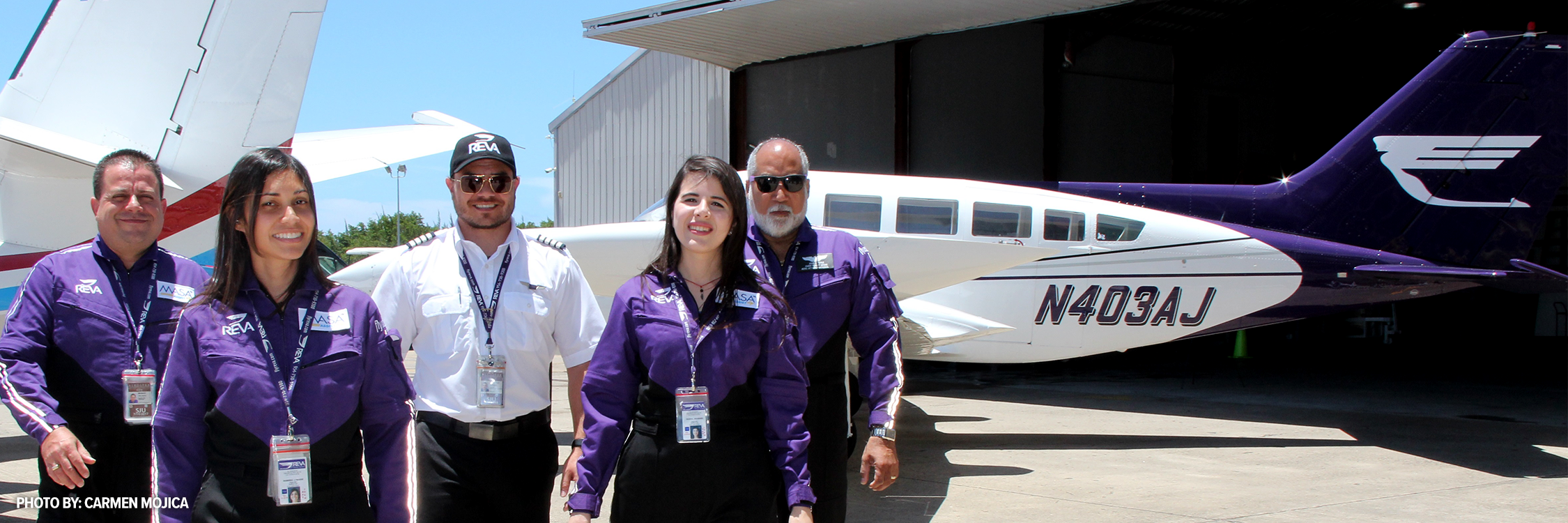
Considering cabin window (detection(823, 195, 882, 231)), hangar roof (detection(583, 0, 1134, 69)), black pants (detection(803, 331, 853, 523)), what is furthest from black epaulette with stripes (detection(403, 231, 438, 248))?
hangar roof (detection(583, 0, 1134, 69))

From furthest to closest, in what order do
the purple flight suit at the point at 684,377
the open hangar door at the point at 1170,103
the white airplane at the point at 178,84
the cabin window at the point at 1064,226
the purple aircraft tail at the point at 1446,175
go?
the open hangar door at the point at 1170,103
the purple aircraft tail at the point at 1446,175
the cabin window at the point at 1064,226
the white airplane at the point at 178,84
the purple flight suit at the point at 684,377

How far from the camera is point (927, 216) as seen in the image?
29.5 ft

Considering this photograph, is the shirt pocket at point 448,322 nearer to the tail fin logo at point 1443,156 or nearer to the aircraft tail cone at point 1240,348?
the tail fin logo at point 1443,156

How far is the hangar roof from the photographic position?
42.8 ft

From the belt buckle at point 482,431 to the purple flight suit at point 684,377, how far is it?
48 centimetres

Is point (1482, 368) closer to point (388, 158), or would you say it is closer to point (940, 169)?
point (940, 169)

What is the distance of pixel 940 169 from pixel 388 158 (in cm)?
1094

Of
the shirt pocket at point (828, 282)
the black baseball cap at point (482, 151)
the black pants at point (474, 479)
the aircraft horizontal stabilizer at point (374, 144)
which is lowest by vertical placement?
the black pants at point (474, 479)

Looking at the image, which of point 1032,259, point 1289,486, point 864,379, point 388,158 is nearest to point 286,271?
point 864,379

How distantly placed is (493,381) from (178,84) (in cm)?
495

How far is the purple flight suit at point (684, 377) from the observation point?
242 cm

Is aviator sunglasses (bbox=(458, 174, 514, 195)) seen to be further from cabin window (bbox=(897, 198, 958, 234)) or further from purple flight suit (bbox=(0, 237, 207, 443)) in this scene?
cabin window (bbox=(897, 198, 958, 234))

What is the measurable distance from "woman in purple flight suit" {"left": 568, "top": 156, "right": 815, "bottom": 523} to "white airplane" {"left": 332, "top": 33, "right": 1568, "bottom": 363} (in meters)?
6.36

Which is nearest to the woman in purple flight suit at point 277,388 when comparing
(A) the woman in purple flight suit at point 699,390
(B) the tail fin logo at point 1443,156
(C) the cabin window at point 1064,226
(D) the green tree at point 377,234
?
(A) the woman in purple flight suit at point 699,390
